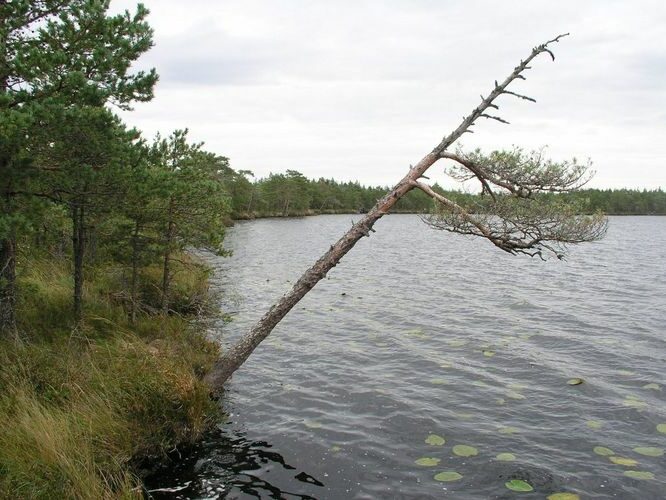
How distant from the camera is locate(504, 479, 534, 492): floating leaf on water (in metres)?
8.18

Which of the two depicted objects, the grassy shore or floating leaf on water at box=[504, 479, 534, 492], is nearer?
the grassy shore

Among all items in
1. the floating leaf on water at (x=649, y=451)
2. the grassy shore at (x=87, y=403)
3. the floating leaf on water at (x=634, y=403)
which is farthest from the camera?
the floating leaf on water at (x=634, y=403)

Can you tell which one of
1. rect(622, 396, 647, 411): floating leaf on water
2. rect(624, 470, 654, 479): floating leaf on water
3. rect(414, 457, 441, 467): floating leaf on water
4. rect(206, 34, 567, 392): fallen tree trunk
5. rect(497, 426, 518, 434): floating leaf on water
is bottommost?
rect(414, 457, 441, 467): floating leaf on water

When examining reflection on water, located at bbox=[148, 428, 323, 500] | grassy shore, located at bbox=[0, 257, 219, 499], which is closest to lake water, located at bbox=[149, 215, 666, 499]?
reflection on water, located at bbox=[148, 428, 323, 500]

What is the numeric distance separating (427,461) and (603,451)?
3275mm

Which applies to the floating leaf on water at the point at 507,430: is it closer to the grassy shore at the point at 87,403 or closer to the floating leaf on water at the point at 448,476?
the floating leaf on water at the point at 448,476

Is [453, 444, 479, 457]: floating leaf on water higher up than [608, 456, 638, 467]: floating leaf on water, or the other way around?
[608, 456, 638, 467]: floating leaf on water

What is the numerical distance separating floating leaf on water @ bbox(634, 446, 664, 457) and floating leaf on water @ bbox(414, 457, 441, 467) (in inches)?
146

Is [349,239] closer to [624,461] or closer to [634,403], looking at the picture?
[624,461]

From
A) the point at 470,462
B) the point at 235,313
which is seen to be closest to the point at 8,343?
the point at 470,462

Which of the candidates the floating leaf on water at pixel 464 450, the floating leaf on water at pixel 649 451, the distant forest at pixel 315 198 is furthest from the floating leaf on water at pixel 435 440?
the distant forest at pixel 315 198

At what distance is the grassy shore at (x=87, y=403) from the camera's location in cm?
666

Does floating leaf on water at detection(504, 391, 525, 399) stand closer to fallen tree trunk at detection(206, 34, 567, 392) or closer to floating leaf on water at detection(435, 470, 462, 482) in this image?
floating leaf on water at detection(435, 470, 462, 482)

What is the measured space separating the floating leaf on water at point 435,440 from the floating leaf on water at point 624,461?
2.90 metres
